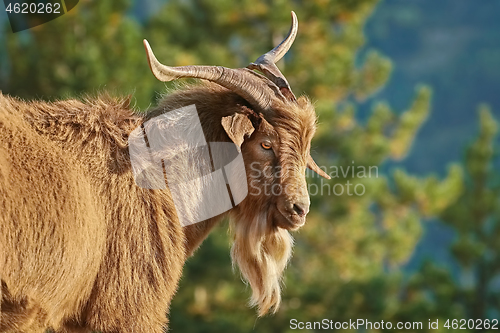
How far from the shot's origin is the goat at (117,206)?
4152 millimetres

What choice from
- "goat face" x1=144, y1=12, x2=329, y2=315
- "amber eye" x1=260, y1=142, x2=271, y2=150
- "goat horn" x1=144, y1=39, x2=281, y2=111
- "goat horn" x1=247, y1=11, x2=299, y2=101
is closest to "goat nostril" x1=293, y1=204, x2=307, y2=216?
"goat face" x1=144, y1=12, x2=329, y2=315

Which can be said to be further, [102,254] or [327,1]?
[327,1]

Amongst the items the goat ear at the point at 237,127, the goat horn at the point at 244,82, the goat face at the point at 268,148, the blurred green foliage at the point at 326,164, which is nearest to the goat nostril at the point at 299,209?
the goat face at the point at 268,148

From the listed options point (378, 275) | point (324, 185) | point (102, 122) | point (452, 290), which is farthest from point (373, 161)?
point (102, 122)

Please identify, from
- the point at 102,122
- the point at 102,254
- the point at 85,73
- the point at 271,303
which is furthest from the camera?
the point at 85,73

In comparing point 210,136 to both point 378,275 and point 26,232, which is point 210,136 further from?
point 378,275

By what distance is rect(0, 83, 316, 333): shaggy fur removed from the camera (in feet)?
13.5

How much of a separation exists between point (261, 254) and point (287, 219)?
63 centimetres

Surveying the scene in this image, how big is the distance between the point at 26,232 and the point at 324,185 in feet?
39.5

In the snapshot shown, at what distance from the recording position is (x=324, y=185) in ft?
51.3

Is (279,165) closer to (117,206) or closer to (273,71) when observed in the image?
(273,71)

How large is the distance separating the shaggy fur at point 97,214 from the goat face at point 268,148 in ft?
0.04

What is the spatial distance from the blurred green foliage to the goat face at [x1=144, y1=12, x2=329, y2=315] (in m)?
8.42

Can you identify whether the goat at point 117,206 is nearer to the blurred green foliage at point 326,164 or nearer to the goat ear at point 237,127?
the goat ear at point 237,127
